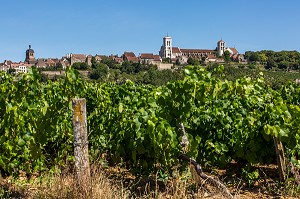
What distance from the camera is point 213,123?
16.1 feet

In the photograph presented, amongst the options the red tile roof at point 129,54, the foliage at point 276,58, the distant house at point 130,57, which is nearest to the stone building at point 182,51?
the foliage at point 276,58

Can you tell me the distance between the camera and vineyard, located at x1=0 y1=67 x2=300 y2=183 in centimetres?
389

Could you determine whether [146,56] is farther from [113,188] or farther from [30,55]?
[113,188]

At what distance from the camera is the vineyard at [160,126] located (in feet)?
12.8

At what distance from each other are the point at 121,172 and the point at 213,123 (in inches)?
55.6

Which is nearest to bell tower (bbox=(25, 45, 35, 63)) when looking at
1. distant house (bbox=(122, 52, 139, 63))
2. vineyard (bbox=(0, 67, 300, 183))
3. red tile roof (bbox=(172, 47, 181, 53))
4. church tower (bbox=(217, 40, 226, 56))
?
distant house (bbox=(122, 52, 139, 63))

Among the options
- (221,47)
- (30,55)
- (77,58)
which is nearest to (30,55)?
(30,55)

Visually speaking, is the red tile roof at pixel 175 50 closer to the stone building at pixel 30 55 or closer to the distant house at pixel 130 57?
the distant house at pixel 130 57

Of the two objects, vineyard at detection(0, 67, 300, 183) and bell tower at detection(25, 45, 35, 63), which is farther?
bell tower at detection(25, 45, 35, 63)

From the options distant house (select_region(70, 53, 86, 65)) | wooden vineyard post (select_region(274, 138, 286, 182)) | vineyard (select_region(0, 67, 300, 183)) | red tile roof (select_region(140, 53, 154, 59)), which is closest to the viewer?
vineyard (select_region(0, 67, 300, 183))

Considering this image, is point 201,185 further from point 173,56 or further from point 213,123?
point 173,56

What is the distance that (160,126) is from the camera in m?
3.67

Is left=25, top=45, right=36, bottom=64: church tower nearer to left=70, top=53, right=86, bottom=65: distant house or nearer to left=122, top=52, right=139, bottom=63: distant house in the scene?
left=70, top=53, right=86, bottom=65: distant house

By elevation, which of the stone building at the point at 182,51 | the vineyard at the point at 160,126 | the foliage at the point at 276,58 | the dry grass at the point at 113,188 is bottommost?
the dry grass at the point at 113,188
